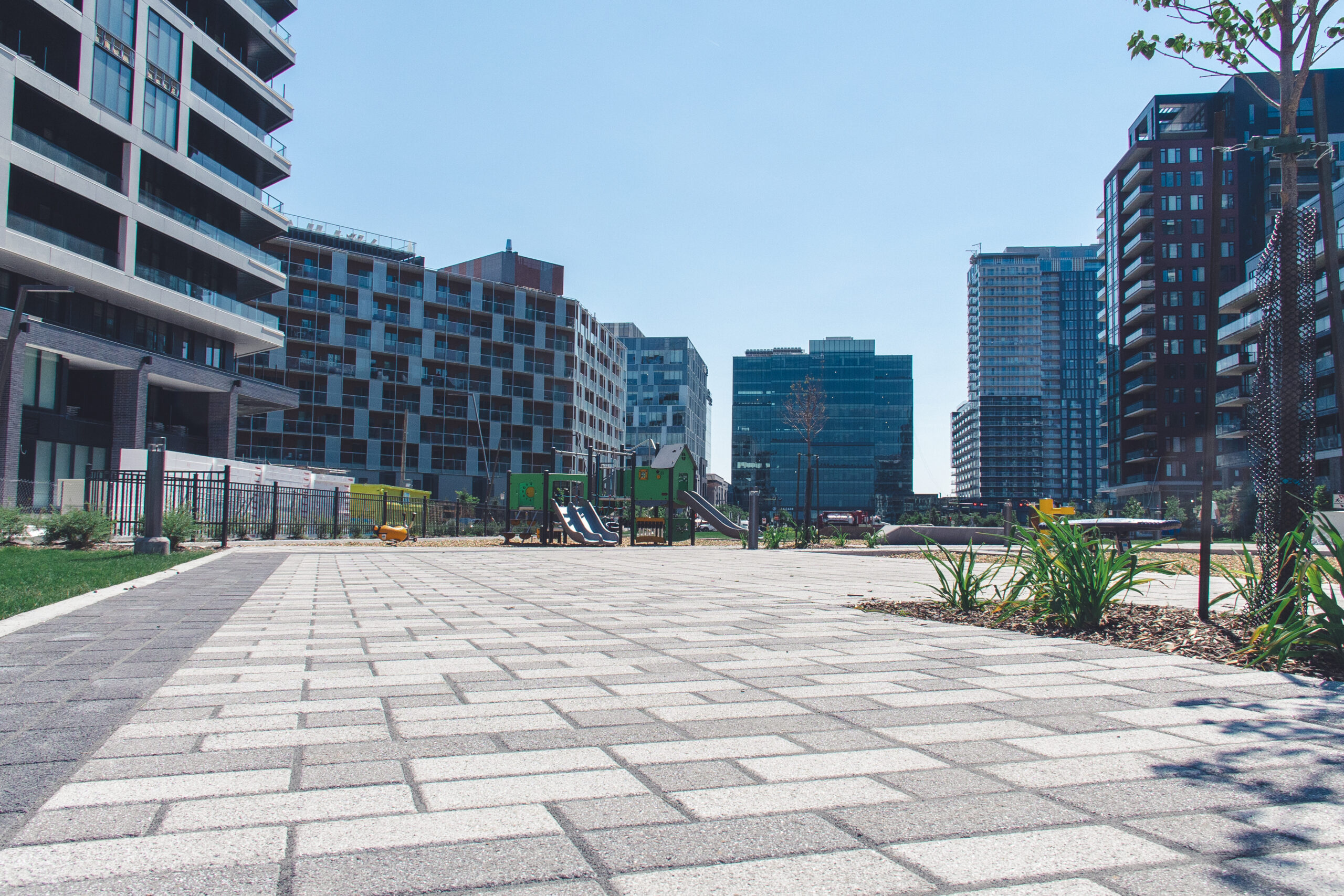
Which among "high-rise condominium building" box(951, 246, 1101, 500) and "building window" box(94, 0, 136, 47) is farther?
"high-rise condominium building" box(951, 246, 1101, 500)

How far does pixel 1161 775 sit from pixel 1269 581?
3.86 meters

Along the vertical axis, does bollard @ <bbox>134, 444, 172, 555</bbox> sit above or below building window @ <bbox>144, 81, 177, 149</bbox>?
below

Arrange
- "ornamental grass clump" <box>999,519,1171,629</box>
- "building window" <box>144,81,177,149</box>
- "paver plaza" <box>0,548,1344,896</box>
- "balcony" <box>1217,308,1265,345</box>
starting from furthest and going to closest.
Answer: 1. "balcony" <box>1217,308,1265,345</box>
2. "building window" <box>144,81,177,149</box>
3. "ornamental grass clump" <box>999,519,1171,629</box>
4. "paver plaza" <box>0,548,1344,896</box>

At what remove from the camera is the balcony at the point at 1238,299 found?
61656 millimetres

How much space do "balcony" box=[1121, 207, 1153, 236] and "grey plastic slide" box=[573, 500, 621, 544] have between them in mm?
74067

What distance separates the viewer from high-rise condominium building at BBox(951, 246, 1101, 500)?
599 ft

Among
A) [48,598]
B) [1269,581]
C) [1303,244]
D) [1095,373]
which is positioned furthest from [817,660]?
[1095,373]

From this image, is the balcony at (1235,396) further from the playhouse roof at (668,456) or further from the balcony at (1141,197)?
the playhouse roof at (668,456)

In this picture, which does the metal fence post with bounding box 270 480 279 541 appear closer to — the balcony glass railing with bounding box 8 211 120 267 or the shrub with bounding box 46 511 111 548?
the shrub with bounding box 46 511 111 548

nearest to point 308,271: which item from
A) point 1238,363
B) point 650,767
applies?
point 650,767

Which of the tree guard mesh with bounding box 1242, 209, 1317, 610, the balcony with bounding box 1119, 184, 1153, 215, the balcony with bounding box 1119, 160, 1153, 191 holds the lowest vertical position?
the tree guard mesh with bounding box 1242, 209, 1317, 610

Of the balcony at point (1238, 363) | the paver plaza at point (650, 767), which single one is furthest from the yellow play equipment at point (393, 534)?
the balcony at point (1238, 363)

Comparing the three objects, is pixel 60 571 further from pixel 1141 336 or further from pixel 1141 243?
pixel 1141 243

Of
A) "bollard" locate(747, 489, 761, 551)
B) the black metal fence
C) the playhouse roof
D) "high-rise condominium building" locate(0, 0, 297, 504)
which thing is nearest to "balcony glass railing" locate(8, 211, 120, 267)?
"high-rise condominium building" locate(0, 0, 297, 504)
